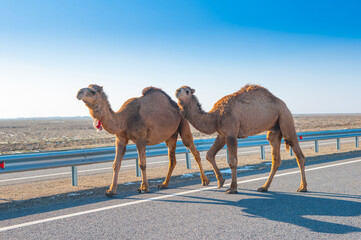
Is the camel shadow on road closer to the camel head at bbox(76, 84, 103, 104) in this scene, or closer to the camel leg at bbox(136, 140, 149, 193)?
the camel leg at bbox(136, 140, 149, 193)

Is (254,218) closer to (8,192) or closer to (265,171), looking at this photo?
Result: (265,171)

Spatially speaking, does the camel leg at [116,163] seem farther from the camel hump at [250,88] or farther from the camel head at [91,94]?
the camel hump at [250,88]

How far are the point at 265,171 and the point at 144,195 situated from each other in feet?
13.7

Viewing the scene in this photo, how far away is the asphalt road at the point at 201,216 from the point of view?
13.4 feet

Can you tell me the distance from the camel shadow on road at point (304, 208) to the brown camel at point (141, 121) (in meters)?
1.52

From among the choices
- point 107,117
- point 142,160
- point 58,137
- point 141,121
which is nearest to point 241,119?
point 141,121

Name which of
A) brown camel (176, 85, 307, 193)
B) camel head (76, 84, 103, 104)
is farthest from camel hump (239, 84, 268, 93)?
camel head (76, 84, 103, 104)

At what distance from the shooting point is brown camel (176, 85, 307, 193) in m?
6.27

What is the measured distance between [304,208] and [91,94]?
3.98 m

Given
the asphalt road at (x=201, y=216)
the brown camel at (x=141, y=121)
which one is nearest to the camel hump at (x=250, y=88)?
the brown camel at (x=141, y=121)

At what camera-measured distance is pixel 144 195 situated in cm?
630

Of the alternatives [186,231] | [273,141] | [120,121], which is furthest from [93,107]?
[273,141]

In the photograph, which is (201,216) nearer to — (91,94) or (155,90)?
(91,94)

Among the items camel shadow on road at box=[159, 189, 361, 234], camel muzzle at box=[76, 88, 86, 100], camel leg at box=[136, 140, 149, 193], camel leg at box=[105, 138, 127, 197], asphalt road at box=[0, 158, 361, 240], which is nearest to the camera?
asphalt road at box=[0, 158, 361, 240]
